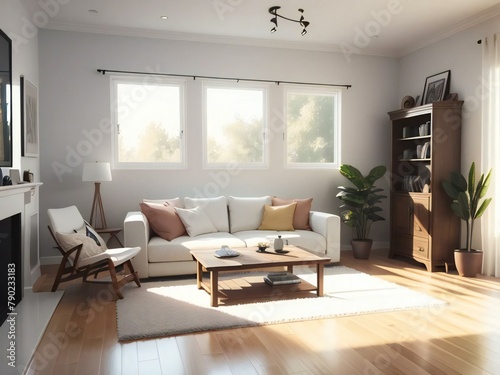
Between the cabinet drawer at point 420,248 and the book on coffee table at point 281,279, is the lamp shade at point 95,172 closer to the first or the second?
the book on coffee table at point 281,279

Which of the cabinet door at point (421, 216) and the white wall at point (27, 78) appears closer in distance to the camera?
the white wall at point (27, 78)

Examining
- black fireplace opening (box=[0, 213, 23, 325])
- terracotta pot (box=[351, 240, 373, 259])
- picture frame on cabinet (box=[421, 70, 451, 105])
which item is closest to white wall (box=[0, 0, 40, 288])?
black fireplace opening (box=[0, 213, 23, 325])

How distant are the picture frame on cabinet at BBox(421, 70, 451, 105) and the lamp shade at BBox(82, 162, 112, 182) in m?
4.23

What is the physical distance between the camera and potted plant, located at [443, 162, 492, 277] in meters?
4.62

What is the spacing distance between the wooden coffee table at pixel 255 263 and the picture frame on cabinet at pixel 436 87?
2.95m

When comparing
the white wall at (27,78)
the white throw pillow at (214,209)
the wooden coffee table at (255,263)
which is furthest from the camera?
the white throw pillow at (214,209)

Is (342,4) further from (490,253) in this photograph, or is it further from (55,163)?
(55,163)

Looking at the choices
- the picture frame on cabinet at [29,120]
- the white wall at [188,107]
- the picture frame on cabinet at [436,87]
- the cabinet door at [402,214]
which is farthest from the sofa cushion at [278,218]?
the picture frame on cabinet at [29,120]

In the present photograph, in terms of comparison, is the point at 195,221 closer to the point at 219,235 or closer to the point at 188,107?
the point at 219,235

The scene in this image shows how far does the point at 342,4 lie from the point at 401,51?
83.6 inches

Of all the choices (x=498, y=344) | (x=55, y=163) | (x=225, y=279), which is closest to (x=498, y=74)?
(x=498, y=344)

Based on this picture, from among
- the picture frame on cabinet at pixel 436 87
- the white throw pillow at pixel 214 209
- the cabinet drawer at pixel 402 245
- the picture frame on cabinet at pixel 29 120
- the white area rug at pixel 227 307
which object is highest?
the picture frame on cabinet at pixel 436 87

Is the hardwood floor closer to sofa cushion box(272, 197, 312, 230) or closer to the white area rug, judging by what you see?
the white area rug

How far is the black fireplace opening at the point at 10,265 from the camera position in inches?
133
